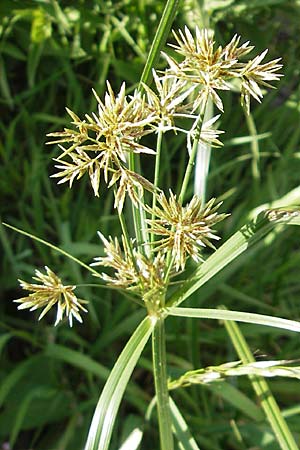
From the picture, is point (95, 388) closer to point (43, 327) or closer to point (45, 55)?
point (43, 327)

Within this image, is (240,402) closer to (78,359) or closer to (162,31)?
(78,359)

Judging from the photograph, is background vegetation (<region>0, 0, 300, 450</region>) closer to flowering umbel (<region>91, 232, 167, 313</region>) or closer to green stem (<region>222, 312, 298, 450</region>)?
green stem (<region>222, 312, 298, 450</region>)

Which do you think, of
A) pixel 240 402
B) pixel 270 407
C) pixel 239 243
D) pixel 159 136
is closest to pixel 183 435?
pixel 270 407

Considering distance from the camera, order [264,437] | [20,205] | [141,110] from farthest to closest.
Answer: [20,205] < [264,437] < [141,110]

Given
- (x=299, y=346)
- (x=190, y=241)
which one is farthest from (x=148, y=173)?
(x=190, y=241)

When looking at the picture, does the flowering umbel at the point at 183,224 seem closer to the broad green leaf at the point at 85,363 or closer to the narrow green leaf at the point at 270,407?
the narrow green leaf at the point at 270,407

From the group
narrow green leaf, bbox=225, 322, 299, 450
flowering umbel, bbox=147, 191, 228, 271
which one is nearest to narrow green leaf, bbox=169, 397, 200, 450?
narrow green leaf, bbox=225, 322, 299, 450

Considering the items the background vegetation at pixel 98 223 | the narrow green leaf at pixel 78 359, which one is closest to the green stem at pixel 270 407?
the background vegetation at pixel 98 223
